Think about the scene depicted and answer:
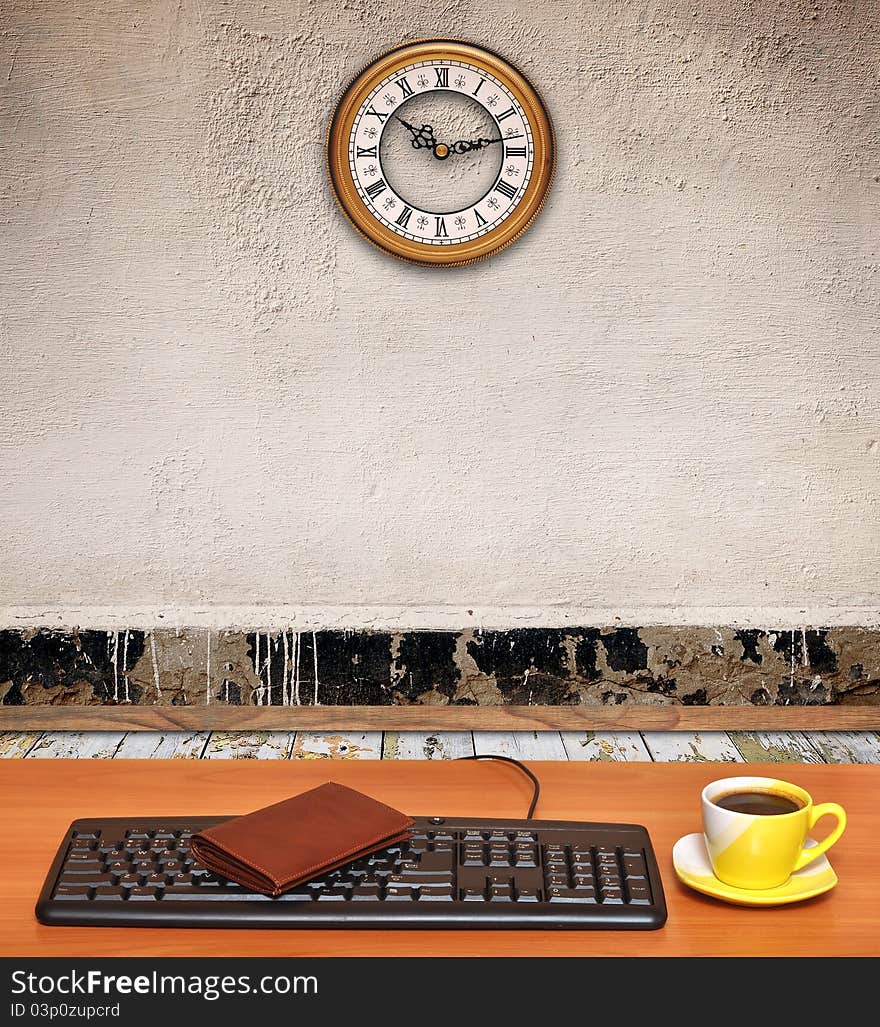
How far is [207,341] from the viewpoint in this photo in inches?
115

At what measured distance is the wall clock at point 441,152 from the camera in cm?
281

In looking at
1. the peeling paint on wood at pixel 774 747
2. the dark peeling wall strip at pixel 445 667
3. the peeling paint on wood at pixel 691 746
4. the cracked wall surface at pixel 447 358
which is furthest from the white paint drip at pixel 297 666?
the peeling paint on wood at pixel 774 747

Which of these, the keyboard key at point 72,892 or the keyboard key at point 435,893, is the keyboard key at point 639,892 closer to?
the keyboard key at point 435,893

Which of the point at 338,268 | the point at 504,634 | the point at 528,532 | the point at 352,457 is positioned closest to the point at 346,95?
the point at 338,268

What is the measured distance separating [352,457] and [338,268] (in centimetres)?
53

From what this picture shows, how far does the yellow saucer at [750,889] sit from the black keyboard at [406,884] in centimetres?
3

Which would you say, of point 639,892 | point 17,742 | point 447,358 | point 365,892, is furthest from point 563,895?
point 17,742

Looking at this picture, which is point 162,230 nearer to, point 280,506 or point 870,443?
point 280,506

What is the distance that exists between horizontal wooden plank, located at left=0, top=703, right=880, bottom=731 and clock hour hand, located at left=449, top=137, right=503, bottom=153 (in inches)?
61.7

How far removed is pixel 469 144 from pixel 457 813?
2.20 metres

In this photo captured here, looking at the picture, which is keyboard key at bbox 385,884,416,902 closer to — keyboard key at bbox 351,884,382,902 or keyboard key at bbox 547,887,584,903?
keyboard key at bbox 351,884,382,902

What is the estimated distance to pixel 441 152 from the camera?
9.30 ft

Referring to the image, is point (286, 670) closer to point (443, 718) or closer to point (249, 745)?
point (249, 745)

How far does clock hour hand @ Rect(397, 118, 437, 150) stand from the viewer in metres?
2.84
